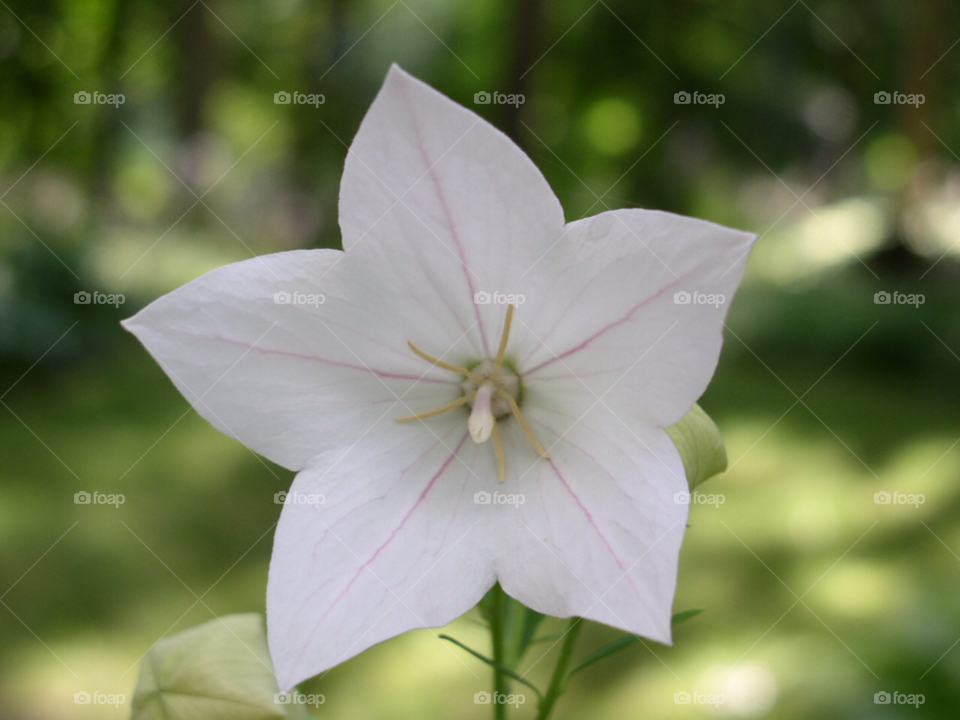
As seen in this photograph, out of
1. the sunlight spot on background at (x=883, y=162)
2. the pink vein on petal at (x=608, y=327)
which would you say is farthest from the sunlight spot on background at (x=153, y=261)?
the sunlight spot on background at (x=883, y=162)

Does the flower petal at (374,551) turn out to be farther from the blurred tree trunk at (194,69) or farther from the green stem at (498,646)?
the blurred tree trunk at (194,69)

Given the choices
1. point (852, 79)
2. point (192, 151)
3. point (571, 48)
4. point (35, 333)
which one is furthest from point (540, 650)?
point (852, 79)

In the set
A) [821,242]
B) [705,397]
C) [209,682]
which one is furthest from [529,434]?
[821,242]

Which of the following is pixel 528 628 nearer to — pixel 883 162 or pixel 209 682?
pixel 209 682

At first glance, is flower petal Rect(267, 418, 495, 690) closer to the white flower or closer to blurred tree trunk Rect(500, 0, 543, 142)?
the white flower

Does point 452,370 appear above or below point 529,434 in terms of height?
above

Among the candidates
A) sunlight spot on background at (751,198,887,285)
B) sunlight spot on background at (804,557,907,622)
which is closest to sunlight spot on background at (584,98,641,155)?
sunlight spot on background at (751,198,887,285)
